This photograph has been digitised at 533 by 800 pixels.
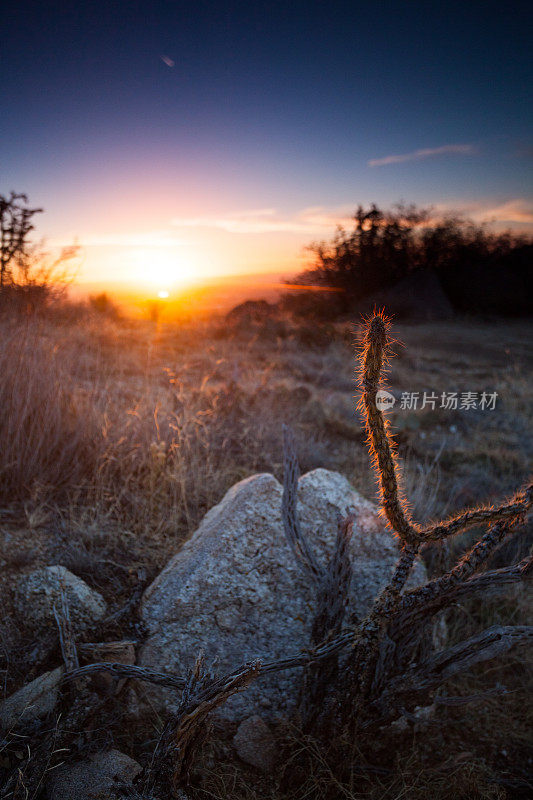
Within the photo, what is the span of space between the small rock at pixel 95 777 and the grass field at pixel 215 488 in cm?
15

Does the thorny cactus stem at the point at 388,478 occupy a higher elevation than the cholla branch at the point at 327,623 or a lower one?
higher

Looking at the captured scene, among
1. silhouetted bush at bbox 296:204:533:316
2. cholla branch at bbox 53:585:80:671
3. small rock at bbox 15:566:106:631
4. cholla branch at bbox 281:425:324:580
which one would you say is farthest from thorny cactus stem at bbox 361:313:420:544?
silhouetted bush at bbox 296:204:533:316

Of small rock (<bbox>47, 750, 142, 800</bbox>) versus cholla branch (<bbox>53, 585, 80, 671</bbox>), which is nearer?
small rock (<bbox>47, 750, 142, 800</bbox>)

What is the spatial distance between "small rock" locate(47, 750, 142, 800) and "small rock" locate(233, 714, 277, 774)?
1.34 feet

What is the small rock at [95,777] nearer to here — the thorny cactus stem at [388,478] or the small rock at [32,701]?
the small rock at [32,701]

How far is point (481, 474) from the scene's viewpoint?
4461 millimetres

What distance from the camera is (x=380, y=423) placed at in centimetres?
124

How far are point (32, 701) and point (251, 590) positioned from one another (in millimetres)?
959

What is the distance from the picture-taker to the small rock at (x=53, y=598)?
203cm

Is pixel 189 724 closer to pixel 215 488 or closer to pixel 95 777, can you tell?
pixel 95 777

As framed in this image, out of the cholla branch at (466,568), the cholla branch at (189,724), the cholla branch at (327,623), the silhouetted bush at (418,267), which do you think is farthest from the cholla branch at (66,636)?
the silhouetted bush at (418,267)

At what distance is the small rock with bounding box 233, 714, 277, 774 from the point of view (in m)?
1.72

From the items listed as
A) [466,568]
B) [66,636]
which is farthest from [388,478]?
[66,636]

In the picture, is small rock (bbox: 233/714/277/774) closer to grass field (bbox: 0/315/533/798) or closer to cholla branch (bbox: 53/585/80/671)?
grass field (bbox: 0/315/533/798)
